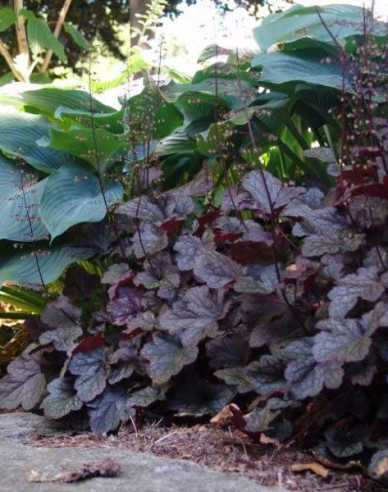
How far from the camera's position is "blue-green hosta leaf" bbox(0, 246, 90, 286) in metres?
2.71

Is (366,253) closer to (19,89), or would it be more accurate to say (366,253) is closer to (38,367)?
(38,367)

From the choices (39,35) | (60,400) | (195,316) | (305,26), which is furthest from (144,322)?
(39,35)

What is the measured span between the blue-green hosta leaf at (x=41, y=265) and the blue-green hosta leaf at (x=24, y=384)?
319mm

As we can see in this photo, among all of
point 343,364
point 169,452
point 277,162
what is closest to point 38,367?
point 169,452

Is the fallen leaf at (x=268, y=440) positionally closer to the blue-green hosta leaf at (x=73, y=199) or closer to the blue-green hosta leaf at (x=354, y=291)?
the blue-green hosta leaf at (x=354, y=291)

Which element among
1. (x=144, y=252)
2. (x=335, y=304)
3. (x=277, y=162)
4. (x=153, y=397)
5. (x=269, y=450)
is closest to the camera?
(x=335, y=304)

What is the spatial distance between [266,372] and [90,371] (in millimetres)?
640

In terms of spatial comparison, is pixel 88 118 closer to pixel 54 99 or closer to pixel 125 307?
pixel 54 99

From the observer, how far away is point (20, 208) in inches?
113

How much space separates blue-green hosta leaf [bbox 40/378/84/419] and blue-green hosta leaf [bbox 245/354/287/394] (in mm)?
621

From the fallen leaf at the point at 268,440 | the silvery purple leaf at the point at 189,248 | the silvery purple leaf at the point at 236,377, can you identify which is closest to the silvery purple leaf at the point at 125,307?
the silvery purple leaf at the point at 189,248

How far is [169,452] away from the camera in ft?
6.32

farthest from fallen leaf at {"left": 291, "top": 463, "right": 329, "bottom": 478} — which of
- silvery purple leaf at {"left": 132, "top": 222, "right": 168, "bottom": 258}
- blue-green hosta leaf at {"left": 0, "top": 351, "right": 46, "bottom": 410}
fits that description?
blue-green hosta leaf at {"left": 0, "top": 351, "right": 46, "bottom": 410}

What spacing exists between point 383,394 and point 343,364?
149 millimetres
